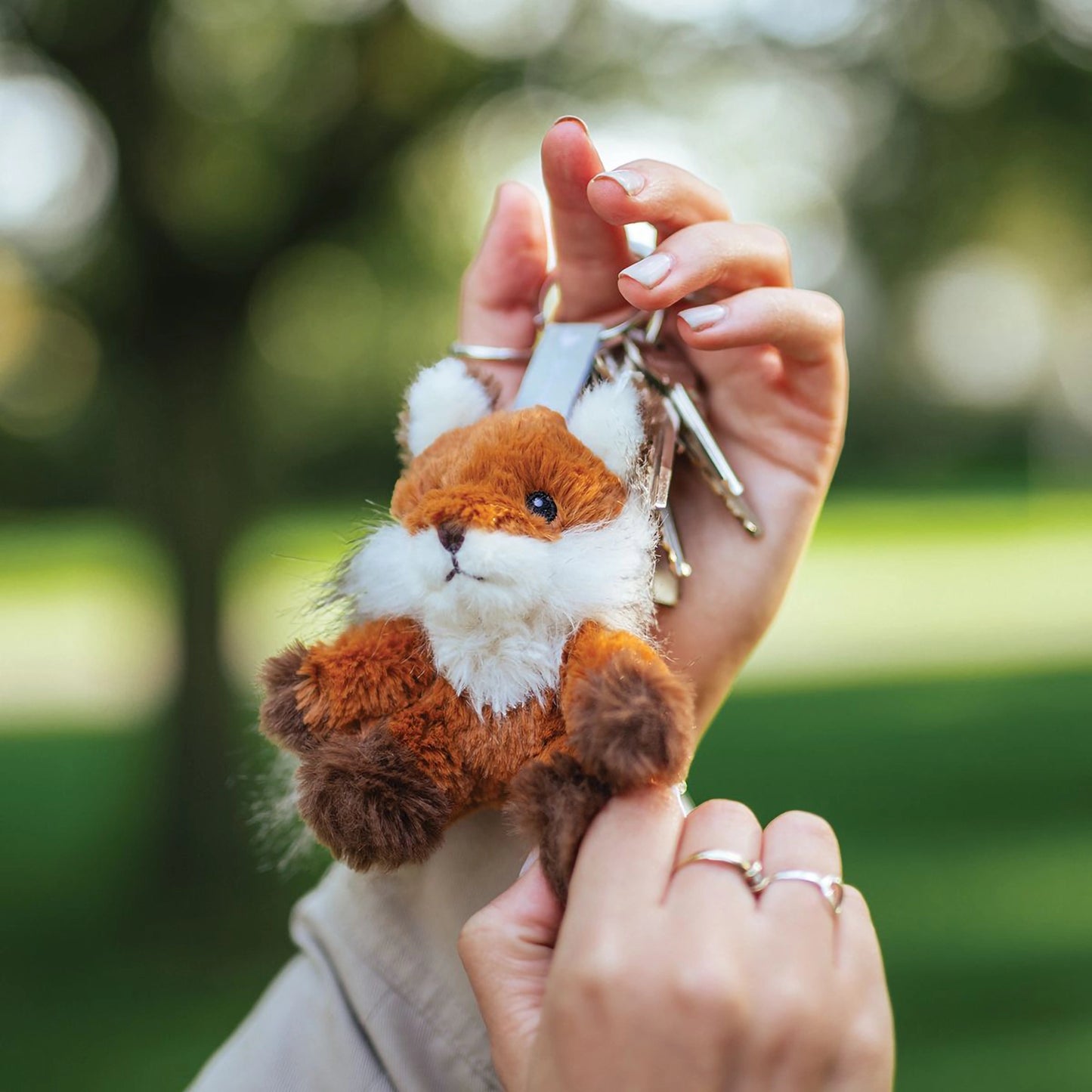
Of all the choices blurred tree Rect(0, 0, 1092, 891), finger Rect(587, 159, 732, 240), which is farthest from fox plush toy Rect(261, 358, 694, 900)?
blurred tree Rect(0, 0, 1092, 891)

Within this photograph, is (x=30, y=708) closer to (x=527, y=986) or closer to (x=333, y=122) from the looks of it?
(x=333, y=122)

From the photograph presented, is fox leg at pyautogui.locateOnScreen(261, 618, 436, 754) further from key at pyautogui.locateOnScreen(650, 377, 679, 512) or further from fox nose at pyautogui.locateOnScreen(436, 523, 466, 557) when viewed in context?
key at pyautogui.locateOnScreen(650, 377, 679, 512)

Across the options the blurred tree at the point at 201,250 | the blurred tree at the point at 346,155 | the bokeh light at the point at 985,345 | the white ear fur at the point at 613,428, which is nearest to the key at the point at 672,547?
the white ear fur at the point at 613,428

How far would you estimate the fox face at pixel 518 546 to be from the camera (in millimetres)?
823

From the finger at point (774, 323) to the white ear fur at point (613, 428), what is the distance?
0.63 ft

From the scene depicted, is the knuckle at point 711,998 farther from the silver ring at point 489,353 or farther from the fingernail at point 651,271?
the silver ring at point 489,353

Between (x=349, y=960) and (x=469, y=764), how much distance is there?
1.71ft

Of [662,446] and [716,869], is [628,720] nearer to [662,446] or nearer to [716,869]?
[716,869]

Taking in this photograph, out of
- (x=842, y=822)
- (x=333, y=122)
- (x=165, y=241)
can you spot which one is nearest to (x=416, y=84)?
(x=333, y=122)

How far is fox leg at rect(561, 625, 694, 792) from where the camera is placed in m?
0.75

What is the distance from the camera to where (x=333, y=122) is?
335 cm

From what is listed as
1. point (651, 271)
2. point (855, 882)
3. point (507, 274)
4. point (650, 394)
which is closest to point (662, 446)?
point (650, 394)

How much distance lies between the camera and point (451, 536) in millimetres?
828

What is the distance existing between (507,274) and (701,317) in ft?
1.47
